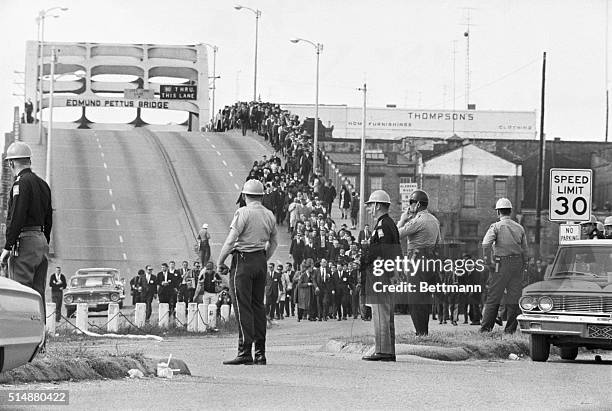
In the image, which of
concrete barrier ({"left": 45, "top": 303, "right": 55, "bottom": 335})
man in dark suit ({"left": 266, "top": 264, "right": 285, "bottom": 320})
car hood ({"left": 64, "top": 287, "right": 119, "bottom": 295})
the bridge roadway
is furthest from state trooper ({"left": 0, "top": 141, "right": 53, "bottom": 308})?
the bridge roadway

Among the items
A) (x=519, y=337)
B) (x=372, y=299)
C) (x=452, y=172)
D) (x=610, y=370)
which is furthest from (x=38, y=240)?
A: (x=452, y=172)

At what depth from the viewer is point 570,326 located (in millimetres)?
16688

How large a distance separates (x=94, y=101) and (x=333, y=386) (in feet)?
311

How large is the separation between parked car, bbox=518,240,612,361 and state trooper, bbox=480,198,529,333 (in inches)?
63.0

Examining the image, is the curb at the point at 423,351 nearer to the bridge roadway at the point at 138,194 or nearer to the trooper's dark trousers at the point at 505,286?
the trooper's dark trousers at the point at 505,286

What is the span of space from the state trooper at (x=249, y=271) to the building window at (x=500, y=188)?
65.7 m

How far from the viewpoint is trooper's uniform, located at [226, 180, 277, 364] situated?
47.0 feet

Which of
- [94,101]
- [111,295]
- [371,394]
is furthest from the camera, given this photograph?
[94,101]

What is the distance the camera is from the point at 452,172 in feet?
267

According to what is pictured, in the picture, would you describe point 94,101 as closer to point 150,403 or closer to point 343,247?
point 343,247

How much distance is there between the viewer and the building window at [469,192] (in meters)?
78.8

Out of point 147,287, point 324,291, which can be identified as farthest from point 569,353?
point 147,287

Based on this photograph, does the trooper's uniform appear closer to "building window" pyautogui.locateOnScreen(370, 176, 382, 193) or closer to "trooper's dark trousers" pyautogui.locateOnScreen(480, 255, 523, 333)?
"trooper's dark trousers" pyautogui.locateOnScreen(480, 255, 523, 333)

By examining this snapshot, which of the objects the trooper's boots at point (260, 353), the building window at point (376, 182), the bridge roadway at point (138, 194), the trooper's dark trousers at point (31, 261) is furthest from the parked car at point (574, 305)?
the building window at point (376, 182)
